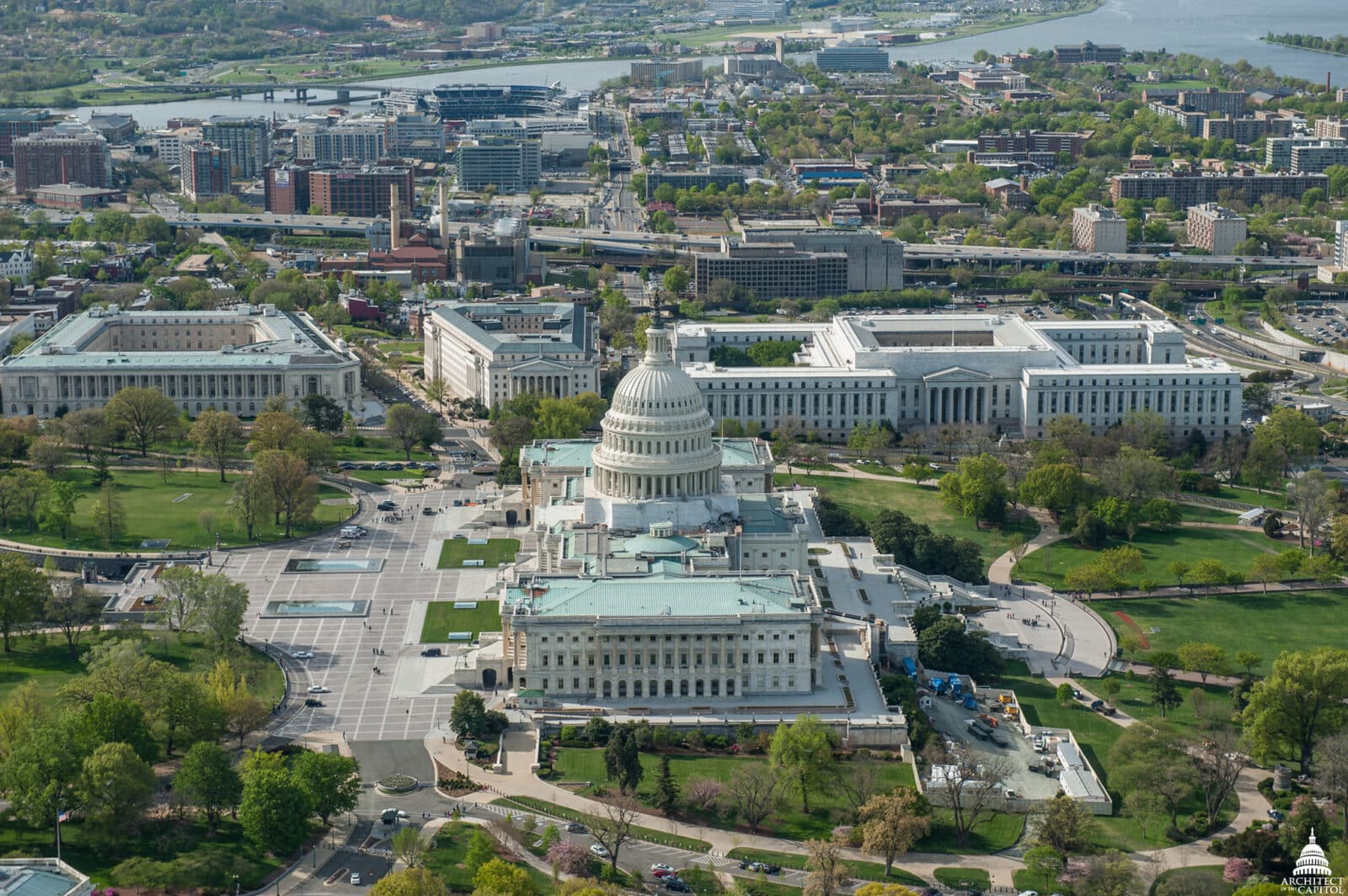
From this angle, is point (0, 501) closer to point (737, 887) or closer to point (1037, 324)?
point (737, 887)

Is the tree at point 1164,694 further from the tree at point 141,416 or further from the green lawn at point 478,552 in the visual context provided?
the tree at point 141,416

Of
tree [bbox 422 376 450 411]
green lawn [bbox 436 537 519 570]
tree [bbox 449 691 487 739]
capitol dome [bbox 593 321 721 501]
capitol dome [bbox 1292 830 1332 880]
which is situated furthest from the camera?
tree [bbox 422 376 450 411]

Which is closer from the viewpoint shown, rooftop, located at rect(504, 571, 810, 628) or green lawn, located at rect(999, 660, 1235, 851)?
green lawn, located at rect(999, 660, 1235, 851)

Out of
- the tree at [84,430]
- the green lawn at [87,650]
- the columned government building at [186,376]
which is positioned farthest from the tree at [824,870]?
the columned government building at [186,376]

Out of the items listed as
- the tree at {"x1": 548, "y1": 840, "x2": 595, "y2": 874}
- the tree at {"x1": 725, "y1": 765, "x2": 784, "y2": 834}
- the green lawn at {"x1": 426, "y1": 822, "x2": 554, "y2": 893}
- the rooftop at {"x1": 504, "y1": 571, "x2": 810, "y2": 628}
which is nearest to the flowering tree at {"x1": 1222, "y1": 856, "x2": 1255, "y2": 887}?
the tree at {"x1": 725, "y1": 765, "x2": 784, "y2": 834}

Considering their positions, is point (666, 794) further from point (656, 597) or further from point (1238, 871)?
point (1238, 871)

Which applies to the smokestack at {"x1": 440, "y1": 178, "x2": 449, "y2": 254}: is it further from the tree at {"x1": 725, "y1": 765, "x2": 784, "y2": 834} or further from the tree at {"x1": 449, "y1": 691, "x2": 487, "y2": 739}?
the tree at {"x1": 725, "y1": 765, "x2": 784, "y2": 834}

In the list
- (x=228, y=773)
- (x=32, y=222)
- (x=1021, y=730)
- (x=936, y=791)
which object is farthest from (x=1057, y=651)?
(x=32, y=222)

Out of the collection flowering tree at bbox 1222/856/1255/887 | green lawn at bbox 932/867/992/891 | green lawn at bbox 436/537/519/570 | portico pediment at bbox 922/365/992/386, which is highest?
portico pediment at bbox 922/365/992/386
